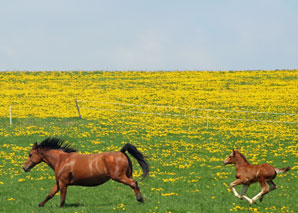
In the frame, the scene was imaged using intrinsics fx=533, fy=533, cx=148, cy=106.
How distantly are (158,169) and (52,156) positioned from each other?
8.30 metres

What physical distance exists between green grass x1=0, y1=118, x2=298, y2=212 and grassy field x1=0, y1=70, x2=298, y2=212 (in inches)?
1.9

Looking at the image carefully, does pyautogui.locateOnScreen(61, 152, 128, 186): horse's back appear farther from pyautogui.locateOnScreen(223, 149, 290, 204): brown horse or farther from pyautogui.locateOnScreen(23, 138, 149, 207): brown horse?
pyautogui.locateOnScreen(223, 149, 290, 204): brown horse

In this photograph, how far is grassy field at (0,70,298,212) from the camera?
17156 millimetres

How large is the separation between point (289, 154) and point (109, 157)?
49.6 ft

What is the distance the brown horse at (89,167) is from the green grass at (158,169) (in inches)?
26.5

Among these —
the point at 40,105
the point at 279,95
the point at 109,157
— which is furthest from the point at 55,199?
the point at 279,95

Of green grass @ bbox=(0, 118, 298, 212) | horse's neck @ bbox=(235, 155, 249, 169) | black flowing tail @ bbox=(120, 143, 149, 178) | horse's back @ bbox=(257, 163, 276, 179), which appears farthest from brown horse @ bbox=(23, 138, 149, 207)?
horse's back @ bbox=(257, 163, 276, 179)

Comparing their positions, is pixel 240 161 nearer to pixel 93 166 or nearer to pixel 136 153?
pixel 136 153

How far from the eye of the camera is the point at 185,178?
21500mm

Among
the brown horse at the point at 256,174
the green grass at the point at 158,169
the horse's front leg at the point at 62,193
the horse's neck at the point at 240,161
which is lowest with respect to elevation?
the green grass at the point at 158,169

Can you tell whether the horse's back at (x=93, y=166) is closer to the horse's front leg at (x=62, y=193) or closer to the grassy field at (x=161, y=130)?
the horse's front leg at (x=62, y=193)

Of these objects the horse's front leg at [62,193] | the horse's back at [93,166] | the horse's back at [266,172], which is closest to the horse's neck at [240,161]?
the horse's back at [266,172]

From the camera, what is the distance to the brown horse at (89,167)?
15.1 meters

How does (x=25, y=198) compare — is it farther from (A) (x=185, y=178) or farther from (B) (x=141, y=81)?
(B) (x=141, y=81)
